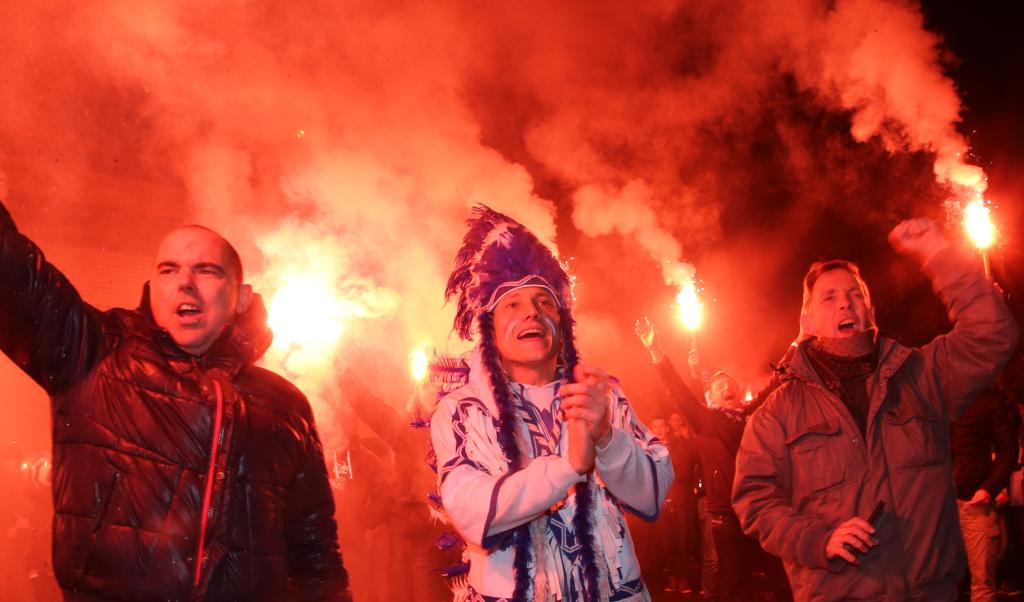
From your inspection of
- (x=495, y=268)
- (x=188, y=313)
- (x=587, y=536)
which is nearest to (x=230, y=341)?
(x=188, y=313)

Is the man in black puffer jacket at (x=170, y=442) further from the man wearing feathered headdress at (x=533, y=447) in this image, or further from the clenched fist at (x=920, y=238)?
the clenched fist at (x=920, y=238)

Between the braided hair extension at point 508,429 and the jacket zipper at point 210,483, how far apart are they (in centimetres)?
Result: 103

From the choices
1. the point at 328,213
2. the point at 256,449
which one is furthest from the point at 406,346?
the point at 256,449

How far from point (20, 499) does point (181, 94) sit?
5786 mm

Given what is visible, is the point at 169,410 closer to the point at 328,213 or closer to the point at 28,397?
the point at 328,213

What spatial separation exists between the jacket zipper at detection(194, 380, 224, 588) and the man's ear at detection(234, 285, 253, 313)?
0.43 m

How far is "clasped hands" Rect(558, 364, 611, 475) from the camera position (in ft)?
7.30

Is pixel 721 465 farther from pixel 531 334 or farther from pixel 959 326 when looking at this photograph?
pixel 531 334

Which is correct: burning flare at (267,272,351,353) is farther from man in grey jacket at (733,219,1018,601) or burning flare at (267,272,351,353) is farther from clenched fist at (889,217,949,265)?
clenched fist at (889,217,949,265)

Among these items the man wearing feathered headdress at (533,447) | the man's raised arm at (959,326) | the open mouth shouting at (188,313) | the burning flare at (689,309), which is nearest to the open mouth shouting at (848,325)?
the man's raised arm at (959,326)

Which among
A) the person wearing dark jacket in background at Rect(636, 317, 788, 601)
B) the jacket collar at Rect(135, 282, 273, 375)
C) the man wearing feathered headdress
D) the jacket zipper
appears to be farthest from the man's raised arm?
the jacket zipper

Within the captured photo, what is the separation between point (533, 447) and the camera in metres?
2.71

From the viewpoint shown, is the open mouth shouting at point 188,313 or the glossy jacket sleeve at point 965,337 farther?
the glossy jacket sleeve at point 965,337

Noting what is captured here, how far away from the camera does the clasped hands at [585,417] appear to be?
87.7 inches
